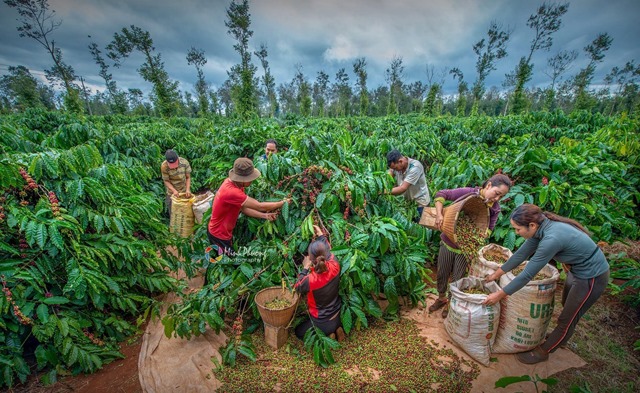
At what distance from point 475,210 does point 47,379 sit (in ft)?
13.1

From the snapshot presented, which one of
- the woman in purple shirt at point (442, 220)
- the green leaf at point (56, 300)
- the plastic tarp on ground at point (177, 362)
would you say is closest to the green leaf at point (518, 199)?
the woman in purple shirt at point (442, 220)

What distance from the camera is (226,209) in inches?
109

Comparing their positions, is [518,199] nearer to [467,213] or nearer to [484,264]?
[467,213]

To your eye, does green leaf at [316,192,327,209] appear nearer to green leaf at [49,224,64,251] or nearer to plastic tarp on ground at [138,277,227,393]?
plastic tarp on ground at [138,277,227,393]

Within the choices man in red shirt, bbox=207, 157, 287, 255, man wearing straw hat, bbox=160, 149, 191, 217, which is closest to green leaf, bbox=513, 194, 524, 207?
man in red shirt, bbox=207, 157, 287, 255

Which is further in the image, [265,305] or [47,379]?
[265,305]

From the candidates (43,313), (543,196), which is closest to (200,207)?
(43,313)

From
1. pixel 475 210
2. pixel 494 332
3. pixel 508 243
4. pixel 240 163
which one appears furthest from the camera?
pixel 508 243

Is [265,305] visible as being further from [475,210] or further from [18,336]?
[475,210]

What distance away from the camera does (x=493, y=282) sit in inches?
94.8

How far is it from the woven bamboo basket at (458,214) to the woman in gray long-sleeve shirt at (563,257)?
440mm

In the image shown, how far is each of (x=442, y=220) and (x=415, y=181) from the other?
2.67ft

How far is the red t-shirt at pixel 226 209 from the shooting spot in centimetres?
261

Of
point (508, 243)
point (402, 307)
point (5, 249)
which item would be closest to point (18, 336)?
point (5, 249)
